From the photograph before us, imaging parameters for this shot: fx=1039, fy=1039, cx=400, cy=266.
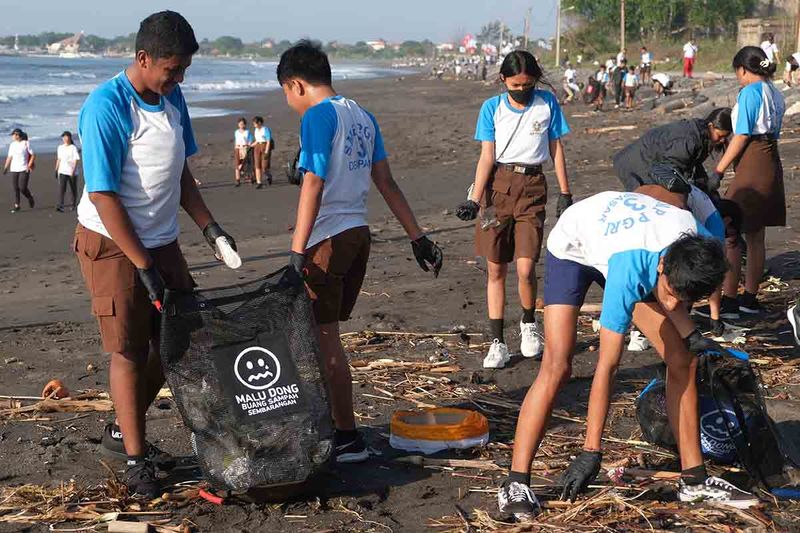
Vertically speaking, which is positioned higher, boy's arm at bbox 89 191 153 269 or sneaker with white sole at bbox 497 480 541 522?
boy's arm at bbox 89 191 153 269

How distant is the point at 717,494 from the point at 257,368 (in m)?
2.16

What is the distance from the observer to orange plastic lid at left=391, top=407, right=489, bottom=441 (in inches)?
218

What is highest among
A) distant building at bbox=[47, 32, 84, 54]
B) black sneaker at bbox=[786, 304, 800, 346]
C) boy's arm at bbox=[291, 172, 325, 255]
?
distant building at bbox=[47, 32, 84, 54]

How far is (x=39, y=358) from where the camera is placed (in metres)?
7.61

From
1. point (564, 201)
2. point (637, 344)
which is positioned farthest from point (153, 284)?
point (637, 344)

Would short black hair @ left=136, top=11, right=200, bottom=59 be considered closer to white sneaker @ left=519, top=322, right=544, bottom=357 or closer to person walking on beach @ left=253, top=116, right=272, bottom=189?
white sneaker @ left=519, top=322, right=544, bottom=357

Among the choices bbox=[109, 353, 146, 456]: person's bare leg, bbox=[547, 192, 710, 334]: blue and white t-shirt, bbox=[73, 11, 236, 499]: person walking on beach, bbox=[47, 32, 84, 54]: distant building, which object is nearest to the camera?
bbox=[547, 192, 710, 334]: blue and white t-shirt

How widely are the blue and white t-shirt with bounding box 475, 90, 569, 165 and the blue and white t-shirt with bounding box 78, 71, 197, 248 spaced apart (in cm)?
279

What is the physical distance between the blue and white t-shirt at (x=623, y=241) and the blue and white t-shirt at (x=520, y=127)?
8.43 ft

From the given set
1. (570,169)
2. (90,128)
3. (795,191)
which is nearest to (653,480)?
(90,128)

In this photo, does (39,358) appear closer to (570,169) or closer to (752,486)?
(752,486)

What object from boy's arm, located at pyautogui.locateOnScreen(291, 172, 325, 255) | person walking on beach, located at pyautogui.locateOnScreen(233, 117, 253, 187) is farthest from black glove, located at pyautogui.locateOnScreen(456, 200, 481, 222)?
person walking on beach, located at pyautogui.locateOnScreen(233, 117, 253, 187)

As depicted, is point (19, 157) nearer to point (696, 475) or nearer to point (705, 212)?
point (705, 212)

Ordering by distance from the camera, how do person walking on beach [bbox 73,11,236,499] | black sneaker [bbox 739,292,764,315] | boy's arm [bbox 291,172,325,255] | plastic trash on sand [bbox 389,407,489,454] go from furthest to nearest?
1. black sneaker [bbox 739,292,764,315]
2. plastic trash on sand [bbox 389,407,489,454]
3. boy's arm [bbox 291,172,325,255]
4. person walking on beach [bbox 73,11,236,499]
